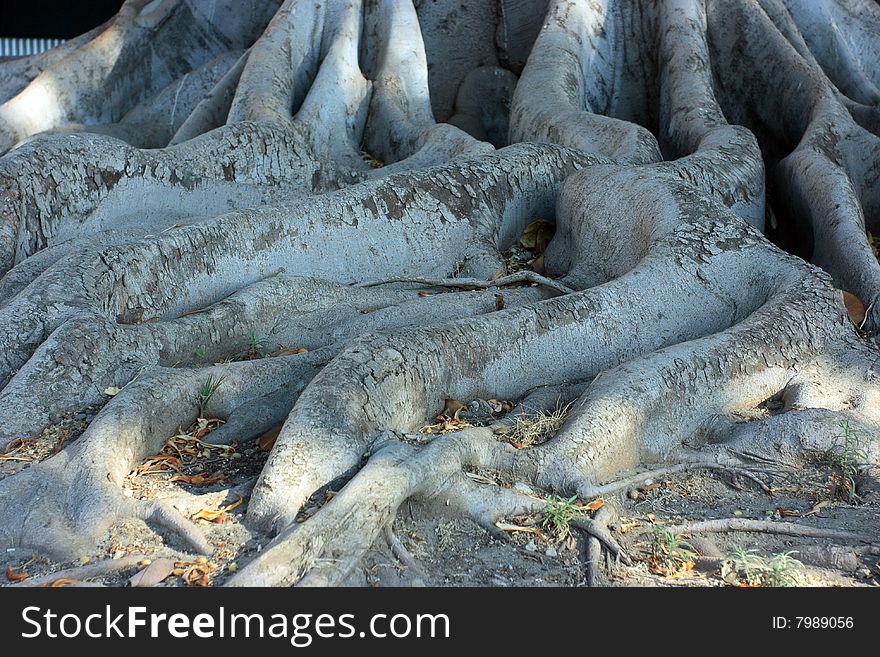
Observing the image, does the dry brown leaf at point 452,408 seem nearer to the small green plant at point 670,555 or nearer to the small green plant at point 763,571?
the small green plant at point 670,555

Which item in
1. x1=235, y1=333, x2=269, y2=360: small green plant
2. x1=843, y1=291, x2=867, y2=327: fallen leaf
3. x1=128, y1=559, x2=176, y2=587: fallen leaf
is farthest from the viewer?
x1=843, y1=291, x2=867, y2=327: fallen leaf

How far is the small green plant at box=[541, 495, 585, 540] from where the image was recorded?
2840 millimetres

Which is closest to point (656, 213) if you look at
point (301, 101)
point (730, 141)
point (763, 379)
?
point (763, 379)

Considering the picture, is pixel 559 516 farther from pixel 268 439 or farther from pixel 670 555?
pixel 268 439

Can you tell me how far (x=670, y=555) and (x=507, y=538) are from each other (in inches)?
18.7

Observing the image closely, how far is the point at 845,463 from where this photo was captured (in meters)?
3.22

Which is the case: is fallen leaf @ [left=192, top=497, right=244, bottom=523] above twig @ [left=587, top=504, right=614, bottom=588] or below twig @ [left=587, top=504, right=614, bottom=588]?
above

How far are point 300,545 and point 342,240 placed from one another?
7.35 ft

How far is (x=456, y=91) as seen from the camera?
7965mm

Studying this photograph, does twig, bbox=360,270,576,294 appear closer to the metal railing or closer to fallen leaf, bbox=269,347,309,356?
fallen leaf, bbox=269,347,309,356

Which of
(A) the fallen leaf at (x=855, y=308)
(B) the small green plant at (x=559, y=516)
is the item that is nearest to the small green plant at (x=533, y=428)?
(B) the small green plant at (x=559, y=516)

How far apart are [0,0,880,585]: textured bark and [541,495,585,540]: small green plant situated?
9cm

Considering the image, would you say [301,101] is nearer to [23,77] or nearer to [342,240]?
[342,240]

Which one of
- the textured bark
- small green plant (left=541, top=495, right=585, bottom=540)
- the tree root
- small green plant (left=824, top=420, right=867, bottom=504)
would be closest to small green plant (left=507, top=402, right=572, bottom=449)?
the textured bark
